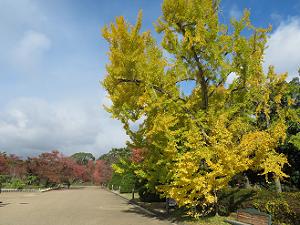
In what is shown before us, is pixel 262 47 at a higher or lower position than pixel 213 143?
higher

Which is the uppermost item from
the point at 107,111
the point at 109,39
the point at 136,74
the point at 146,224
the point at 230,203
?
the point at 109,39

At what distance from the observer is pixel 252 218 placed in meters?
12.4

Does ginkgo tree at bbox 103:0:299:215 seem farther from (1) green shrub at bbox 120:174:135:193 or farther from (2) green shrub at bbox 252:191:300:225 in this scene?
(1) green shrub at bbox 120:174:135:193

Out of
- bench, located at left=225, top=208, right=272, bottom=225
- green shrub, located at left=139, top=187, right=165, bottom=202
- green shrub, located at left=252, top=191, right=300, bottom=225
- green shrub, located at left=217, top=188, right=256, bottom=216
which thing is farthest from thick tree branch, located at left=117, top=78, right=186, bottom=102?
green shrub, located at left=139, top=187, right=165, bottom=202

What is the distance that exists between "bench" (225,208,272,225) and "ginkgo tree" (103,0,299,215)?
122 centimetres

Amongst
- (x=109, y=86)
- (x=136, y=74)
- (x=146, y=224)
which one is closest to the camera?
(x=146, y=224)

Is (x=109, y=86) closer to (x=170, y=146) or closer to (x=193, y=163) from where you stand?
(x=170, y=146)

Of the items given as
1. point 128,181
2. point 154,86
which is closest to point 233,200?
point 154,86

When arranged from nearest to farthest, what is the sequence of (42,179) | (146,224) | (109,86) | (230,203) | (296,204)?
(296,204) < (146,224) < (230,203) < (109,86) < (42,179)

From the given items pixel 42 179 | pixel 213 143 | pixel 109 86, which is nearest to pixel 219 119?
pixel 213 143

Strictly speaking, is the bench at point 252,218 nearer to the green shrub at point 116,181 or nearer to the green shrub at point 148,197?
the green shrub at point 148,197

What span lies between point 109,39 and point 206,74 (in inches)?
195

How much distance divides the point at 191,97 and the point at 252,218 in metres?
7.54

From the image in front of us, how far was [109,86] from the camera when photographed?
1828 centimetres
